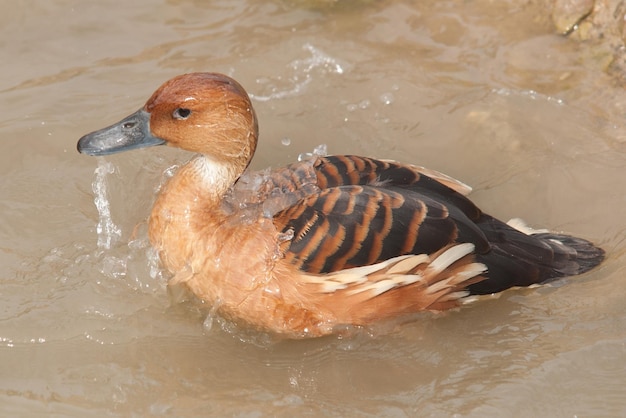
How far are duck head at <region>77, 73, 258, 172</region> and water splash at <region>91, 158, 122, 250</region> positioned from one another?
2.36 ft

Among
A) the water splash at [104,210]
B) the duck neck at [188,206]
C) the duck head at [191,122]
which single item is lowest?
the water splash at [104,210]

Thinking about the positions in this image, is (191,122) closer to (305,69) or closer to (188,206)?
(188,206)

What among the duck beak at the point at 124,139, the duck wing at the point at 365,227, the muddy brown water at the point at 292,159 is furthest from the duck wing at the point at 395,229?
the duck beak at the point at 124,139

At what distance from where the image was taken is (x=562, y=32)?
672 centimetres

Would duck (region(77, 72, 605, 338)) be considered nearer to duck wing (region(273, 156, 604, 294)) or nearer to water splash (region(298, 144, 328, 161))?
duck wing (region(273, 156, 604, 294))

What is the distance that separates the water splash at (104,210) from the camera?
5.25 metres

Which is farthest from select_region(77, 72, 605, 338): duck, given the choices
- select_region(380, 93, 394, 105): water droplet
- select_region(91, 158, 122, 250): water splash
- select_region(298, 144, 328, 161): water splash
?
select_region(380, 93, 394, 105): water droplet

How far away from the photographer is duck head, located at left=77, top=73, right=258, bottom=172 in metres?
4.61

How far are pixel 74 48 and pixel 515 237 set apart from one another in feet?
12.5

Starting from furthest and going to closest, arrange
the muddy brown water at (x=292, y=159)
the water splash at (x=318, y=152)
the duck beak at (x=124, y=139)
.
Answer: the water splash at (x=318, y=152) < the duck beak at (x=124, y=139) < the muddy brown water at (x=292, y=159)

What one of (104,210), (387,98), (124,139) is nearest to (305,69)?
(387,98)

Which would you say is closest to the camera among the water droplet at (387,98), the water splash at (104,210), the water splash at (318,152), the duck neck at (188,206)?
the duck neck at (188,206)

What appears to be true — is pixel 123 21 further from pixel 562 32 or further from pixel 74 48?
pixel 562 32

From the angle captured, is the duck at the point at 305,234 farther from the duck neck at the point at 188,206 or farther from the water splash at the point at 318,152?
the water splash at the point at 318,152
